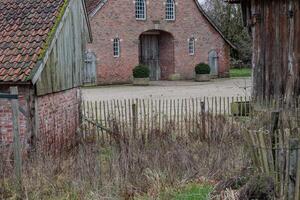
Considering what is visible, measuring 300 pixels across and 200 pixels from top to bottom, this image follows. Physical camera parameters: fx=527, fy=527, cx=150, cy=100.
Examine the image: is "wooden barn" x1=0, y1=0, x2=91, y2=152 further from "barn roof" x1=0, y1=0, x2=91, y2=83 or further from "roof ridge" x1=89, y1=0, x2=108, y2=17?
"roof ridge" x1=89, y1=0, x2=108, y2=17

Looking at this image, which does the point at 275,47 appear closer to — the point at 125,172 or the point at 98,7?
the point at 125,172

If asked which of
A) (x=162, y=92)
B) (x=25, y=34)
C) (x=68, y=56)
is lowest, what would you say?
(x=162, y=92)

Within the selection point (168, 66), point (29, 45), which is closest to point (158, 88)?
point (168, 66)

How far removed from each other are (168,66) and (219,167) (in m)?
29.5

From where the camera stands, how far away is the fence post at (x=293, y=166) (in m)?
5.58

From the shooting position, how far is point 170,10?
3631 cm

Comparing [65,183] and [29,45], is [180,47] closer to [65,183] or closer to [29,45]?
[29,45]

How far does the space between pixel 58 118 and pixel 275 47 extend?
17.6ft

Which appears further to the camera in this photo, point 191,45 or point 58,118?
point 191,45

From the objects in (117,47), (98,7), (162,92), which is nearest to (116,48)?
(117,47)

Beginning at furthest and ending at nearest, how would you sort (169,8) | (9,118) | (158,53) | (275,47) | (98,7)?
(158,53) → (169,8) → (98,7) → (9,118) → (275,47)

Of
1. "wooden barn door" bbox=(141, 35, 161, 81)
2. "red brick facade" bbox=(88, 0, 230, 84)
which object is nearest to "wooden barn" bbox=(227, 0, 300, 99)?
"red brick facade" bbox=(88, 0, 230, 84)

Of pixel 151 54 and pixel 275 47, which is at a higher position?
pixel 151 54

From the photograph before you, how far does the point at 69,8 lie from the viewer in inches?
499
